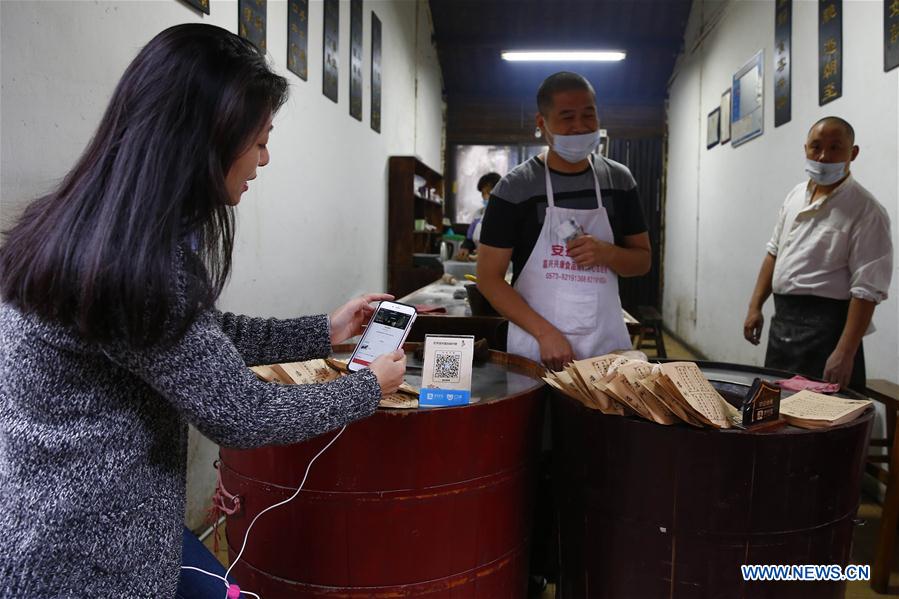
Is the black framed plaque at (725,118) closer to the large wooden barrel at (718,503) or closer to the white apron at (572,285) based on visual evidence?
the white apron at (572,285)

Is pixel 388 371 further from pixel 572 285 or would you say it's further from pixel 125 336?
pixel 572 285

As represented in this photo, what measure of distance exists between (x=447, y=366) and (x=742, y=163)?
5.24 meters

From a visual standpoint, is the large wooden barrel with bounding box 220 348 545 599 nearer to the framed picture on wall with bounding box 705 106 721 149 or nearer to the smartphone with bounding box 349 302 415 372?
the smartphone with bounding box 349 302 415 372

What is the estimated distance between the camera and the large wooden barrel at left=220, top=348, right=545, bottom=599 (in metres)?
1.33

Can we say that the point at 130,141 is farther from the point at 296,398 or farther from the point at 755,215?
the point at 755,215

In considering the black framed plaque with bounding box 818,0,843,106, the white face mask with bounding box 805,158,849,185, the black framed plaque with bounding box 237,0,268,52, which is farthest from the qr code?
the black framed plaque with bounding box 818,0,843,106

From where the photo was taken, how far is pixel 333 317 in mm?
1513

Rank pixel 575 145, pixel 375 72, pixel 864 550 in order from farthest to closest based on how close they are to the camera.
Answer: pixel 375 72 < pixel 864 550 < pixel 575 145

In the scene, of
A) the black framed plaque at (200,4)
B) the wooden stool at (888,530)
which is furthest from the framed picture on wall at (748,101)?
the black framed plaque at (200,4)

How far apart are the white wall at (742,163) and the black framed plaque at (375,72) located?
3.34m

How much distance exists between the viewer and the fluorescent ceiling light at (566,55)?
8.46m

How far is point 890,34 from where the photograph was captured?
310 cm

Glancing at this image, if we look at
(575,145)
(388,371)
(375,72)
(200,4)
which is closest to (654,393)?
(388,371)

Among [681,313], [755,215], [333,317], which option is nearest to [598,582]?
[333,317]
